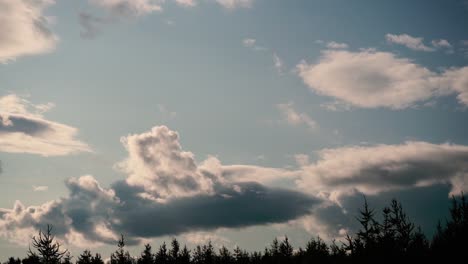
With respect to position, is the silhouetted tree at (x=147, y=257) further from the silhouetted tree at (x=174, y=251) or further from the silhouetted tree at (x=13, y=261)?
the silhouetted tree at (x=13, y=261)

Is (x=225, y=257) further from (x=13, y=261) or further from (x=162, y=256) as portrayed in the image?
(x=13, y=261)

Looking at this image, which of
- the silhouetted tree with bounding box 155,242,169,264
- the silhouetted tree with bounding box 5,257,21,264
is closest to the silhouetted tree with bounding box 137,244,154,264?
the silhouetted tree with bounding box 155,242,169,264

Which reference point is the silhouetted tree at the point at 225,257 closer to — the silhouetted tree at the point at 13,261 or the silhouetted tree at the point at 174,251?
the silhouetted tree at the point at 174,251

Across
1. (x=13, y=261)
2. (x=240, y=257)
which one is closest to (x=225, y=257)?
(x=240, y=257)

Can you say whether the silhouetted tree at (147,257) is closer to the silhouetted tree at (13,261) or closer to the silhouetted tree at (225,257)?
the silhouetted tree at (225,257)

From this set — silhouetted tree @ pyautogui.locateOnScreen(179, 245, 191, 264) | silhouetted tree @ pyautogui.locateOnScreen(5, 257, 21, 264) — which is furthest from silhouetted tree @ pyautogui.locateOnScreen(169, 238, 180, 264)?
silhouetted tree @ pyautogui.locateOnScreen(5, 257, 21, 264)

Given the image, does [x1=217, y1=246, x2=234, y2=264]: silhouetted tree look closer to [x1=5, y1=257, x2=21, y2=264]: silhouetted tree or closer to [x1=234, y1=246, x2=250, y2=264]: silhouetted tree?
[x1=234, y1=246, x2=250, y2=264]: silhouetted tree

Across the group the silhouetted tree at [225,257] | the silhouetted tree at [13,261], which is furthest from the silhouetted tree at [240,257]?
the silhouetted tree at [13,261]

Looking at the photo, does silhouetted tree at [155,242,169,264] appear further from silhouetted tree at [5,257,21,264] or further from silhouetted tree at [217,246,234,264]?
silhouetted tree at [5,257,21,264]

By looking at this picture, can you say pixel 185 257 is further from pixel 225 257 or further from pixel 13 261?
pixel 13 261

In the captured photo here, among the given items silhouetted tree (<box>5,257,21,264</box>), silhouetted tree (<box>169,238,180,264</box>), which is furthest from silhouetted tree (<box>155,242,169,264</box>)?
silhouetted tree (<box>5,257,21,264</box>)

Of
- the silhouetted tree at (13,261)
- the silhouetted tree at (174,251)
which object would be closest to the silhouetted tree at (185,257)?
the silhouetted tree at (174,251)

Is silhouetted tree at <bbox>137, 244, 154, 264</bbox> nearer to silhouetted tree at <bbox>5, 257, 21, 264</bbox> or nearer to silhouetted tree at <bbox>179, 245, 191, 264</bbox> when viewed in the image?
silhouetted tree at <bbox>179, 245, 191, 264</bbox>

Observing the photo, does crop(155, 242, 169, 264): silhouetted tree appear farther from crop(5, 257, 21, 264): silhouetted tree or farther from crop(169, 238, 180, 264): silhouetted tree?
crop(5, 257, 21, 264): silhouetted tree
